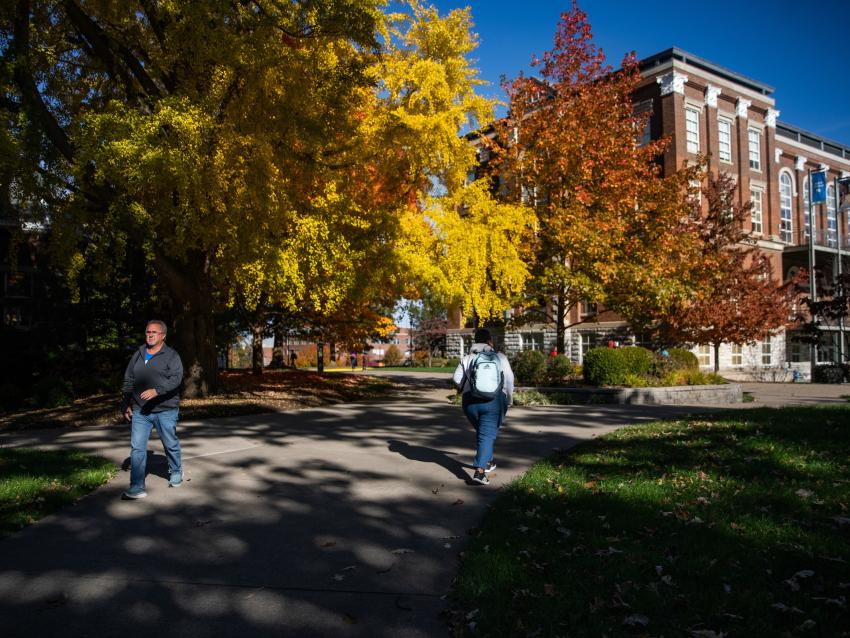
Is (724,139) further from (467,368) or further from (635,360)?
(467,368)

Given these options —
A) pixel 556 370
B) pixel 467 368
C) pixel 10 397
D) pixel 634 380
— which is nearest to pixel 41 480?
pixel 467 368

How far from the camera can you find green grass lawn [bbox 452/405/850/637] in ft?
11.5

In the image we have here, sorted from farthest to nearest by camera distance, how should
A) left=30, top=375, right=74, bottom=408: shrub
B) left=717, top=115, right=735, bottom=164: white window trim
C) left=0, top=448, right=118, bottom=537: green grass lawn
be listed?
1. left=717, top=115, right=735, bottom=164: white window trim
2. left=30, top=375, right=74, bottom=408: shrub
3. left=0, top=448, right=118, bottom=537: green grass lawn

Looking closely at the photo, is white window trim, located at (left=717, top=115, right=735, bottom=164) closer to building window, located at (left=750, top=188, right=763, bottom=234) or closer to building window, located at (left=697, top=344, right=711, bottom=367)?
building window, located at (left=750, top=188, right=763, bottom=234)

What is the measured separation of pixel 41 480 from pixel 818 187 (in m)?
35.9

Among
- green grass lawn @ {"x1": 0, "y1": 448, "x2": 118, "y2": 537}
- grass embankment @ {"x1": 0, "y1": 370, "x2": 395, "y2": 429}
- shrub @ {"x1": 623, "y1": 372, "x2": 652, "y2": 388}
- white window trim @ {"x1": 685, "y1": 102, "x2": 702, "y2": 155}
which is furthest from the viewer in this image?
white window trim @ {"x1": 685, "y1": 102, "x2": 702, "y2": 155}

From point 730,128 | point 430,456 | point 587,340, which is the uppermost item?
point 730,128

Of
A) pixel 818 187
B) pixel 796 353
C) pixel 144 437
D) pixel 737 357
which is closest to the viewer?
pixel 144 437

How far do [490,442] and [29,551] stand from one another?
170 inches

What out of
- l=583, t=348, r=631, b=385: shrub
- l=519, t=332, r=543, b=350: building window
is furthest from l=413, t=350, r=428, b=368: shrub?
l=583, t=348, r=631, b=385: shrub

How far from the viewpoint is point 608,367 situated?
17047mm

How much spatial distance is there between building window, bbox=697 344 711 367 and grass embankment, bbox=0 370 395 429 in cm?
1871

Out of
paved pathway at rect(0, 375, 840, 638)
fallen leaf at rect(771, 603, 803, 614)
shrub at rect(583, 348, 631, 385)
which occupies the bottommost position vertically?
paved pathway at rect(0, 375, 840, 638)

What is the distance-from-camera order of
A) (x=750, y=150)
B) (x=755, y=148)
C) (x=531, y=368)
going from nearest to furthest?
(x=531, y=368) < (x=750, y=150) < (x=755, y=148)
